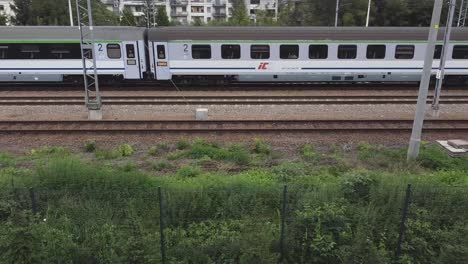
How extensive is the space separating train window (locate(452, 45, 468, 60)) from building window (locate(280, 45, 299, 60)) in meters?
8.72

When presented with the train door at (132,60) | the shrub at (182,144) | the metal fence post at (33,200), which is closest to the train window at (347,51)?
the train door at (132,60)

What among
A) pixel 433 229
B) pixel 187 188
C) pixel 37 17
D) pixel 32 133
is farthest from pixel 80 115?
pixel 37 17

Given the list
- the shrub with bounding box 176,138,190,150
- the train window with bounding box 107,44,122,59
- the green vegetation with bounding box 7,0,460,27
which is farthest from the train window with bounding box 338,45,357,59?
the green vegetation with bounding box 7,0,460,27

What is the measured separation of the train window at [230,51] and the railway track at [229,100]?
10.2 ft

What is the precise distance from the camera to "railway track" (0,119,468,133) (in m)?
15.0

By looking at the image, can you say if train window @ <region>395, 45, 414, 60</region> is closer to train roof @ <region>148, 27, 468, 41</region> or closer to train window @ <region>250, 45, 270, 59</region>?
train roof @ <region>148, 27, 468, 41</region>

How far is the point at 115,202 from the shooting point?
882 centimetres

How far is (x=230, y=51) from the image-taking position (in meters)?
22.2

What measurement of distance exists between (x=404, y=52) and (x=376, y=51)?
156cm

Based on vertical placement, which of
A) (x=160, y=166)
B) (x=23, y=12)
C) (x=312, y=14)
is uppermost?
(x=23, y=12)

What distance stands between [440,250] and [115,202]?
21.5ft

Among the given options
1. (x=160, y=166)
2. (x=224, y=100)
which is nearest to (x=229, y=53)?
(x=224, y=100)

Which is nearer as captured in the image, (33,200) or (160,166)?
(33,200)

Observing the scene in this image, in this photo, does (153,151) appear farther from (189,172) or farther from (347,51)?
(347,51)
